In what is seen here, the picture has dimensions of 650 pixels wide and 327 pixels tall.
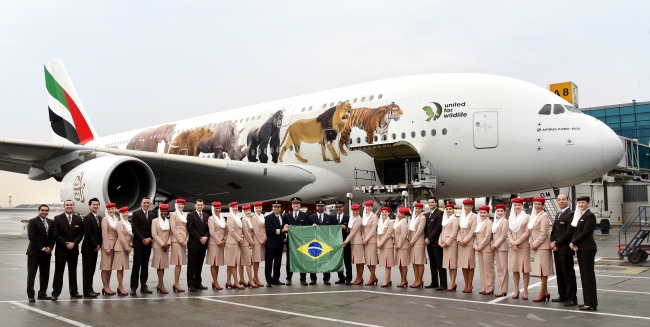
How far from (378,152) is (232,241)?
19.1 feet

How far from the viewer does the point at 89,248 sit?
8016 millimetres

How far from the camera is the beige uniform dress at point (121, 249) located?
8219mm

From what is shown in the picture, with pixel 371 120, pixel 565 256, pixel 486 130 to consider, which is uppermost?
pixel 371 120

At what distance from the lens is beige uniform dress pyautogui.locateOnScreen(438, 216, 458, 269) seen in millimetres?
8305

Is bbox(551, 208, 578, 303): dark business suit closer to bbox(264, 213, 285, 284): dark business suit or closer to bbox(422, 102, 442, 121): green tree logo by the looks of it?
bbox(264, 213, 285, 284): dark business suit

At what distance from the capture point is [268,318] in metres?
6.13

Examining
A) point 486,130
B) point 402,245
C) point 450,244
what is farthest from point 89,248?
point 486,130

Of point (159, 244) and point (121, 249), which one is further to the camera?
point (159, 244)

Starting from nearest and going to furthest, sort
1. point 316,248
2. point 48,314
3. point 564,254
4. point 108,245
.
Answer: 1. point 48,314
2. point 564,254
3. point 108,245
4. point 316,248

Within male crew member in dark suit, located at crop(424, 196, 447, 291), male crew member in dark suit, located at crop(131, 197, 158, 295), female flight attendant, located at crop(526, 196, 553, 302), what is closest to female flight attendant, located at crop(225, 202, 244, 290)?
male crew member in dark suit, located at crop(131, 197, 158, 295)

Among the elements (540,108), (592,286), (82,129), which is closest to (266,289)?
(592,286)

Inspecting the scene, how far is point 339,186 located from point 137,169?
16.0 feet

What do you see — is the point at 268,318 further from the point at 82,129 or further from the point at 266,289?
the point at 82,129

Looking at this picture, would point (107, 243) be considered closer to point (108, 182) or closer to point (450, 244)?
point (108, 182)
